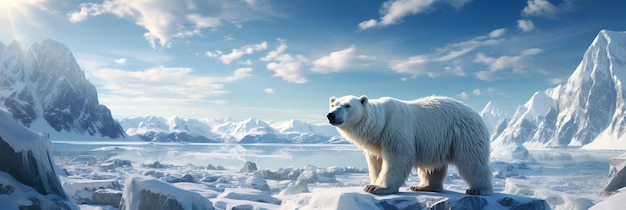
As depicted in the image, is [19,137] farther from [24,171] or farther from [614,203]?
[614,203]

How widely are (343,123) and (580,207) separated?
815 cm

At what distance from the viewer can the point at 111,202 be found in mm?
9359

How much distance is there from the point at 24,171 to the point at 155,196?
168cm

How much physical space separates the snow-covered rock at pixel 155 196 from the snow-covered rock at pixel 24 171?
2.76ft

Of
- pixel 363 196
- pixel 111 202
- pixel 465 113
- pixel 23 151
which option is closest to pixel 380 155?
pixel 363 196

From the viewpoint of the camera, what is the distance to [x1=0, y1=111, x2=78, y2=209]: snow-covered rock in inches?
213

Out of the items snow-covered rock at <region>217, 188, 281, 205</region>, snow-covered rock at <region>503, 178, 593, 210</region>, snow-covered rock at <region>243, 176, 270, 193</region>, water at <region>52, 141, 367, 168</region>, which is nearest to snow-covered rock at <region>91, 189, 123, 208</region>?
snow-covered rock at <region>217, 188, 281, 205</region>

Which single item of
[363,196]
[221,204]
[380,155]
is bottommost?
[221,204]

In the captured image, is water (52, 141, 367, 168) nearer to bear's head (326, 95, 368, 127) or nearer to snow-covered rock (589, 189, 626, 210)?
bear's head (326, 95, 368, 127)

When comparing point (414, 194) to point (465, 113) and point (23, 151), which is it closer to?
point (465, 113)

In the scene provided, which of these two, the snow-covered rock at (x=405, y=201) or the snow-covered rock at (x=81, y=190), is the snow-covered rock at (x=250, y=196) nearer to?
the snow-covered rock at (x=81, y=190)

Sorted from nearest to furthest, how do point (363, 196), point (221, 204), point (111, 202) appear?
1. point (363, 196)
2. point (221, 204)
3. point (111, 202)

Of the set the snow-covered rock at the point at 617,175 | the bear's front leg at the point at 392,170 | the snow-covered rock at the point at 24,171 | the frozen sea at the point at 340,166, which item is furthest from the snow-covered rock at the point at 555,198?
the snow-covered rock at the point at 24,171

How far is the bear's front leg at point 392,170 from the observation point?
5355mm
